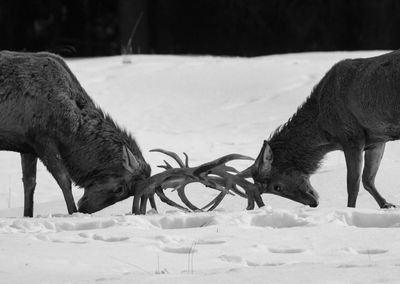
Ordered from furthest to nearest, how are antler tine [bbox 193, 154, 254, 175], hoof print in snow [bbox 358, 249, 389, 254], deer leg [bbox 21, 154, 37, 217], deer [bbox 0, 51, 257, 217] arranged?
deer leg [bbox 21, 154, 37, 217], deer [bbox 0, 51, 257, 217], antler tine [bbox 193, 154, 254, 175], hoof print in snow [bbox 358, 249, 389, 254]

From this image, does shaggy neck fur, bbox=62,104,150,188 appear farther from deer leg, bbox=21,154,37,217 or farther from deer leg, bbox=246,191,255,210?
deer leg, bbox=246,191,255,210

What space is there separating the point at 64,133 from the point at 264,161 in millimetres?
1900

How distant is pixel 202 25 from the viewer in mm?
23078

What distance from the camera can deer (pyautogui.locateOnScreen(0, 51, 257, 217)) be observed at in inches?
389

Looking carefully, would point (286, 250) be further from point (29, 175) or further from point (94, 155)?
point (29, 175)

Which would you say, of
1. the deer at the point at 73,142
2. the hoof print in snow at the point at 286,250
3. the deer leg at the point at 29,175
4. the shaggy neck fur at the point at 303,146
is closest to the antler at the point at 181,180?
the deer at the point at 73,142

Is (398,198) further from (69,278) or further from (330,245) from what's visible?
(69,278)

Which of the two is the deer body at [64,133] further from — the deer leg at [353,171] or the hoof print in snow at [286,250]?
the hoof print in snow at [286,250]

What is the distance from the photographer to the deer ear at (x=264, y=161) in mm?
10625

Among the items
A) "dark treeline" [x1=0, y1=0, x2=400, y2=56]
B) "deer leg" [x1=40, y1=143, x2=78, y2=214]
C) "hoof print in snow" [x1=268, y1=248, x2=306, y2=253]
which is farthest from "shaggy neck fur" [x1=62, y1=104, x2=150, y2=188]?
"dark treeline" [x1=0, y1=0, x2=400, y2=56]

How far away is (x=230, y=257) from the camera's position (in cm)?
665

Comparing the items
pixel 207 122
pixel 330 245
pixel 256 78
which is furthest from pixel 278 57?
pixel 330 245

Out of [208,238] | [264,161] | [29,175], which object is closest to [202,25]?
[264,161]

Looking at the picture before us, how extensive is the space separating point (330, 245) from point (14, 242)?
1896mm
